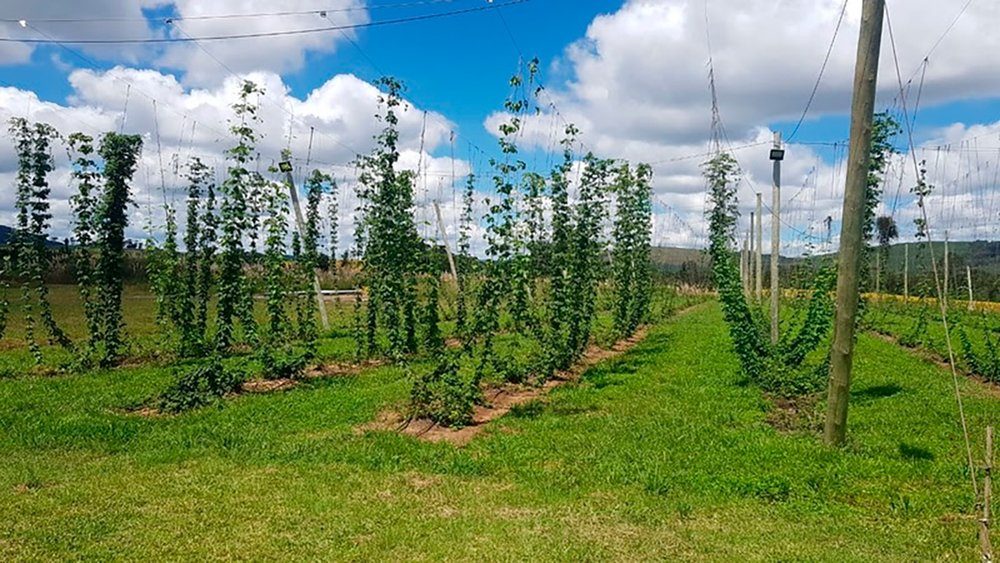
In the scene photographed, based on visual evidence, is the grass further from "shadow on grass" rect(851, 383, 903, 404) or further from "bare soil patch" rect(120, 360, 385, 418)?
"bare soil patch" rect(120, 360, 385, 418)

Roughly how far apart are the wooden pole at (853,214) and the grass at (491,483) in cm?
54

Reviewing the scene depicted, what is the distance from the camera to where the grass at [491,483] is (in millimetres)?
5215

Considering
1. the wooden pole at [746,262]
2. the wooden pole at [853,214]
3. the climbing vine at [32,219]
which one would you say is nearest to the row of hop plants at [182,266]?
the climbing vine at [32,219]

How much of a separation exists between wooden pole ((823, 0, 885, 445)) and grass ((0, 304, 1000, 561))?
544 mm

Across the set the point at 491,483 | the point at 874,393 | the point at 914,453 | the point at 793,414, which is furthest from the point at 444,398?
the point at 874,393

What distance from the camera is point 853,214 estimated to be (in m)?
7.64

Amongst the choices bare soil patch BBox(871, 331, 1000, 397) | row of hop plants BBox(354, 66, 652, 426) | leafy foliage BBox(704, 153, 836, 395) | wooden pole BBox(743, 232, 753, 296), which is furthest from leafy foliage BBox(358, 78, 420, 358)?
wooden pole BBox(743, 232, 753, 296)

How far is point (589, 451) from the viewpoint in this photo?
775 centimetres

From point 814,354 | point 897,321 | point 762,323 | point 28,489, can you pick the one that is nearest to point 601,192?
point 762,323

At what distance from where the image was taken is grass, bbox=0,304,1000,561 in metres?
5.21

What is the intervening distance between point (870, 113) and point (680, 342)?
38.2 feet

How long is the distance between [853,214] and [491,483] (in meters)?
4.76

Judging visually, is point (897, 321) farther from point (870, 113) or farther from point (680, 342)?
point (870, 113)

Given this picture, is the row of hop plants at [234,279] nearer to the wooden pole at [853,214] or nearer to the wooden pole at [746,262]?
the wooden pole at [853,214]
